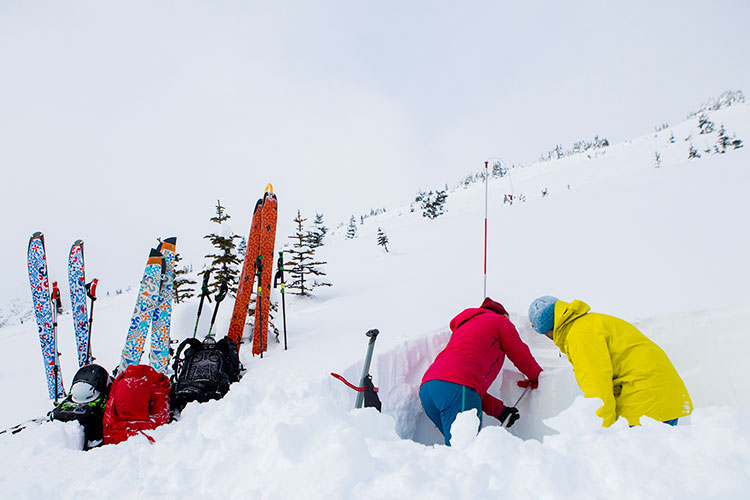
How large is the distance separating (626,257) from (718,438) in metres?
5.82

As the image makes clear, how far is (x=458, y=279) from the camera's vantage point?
27.5ft

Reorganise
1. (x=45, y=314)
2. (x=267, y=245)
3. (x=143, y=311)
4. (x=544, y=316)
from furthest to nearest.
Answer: (x=267, y=245)
(x=143, y=311)
(x=45, y=314)
(x=544, y=316)

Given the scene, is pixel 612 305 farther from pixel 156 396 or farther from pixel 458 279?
pixel 156 396

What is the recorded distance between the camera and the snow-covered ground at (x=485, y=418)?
47.8 inches

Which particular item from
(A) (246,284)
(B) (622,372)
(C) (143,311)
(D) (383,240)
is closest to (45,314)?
(C) (143,311)

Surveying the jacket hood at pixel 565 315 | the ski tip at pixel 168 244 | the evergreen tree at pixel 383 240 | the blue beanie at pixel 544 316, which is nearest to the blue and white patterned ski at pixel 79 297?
the ski tip at pixel 168 244

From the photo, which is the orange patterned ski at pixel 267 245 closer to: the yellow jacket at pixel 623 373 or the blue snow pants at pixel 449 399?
the blue snow pants at pixel 449 399

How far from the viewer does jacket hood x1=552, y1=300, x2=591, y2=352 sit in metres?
2.60

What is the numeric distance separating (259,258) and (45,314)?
355 cm

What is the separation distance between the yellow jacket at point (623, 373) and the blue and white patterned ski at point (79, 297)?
7.12 metres

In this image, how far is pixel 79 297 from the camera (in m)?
5.96

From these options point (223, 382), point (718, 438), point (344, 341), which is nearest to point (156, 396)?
point (223, 382)

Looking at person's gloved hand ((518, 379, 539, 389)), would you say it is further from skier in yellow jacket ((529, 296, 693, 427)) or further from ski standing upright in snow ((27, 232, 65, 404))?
ski standing upright in snow ((27, 232, 65, 404))

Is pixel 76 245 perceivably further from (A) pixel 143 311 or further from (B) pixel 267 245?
(B) pixel 267 245
